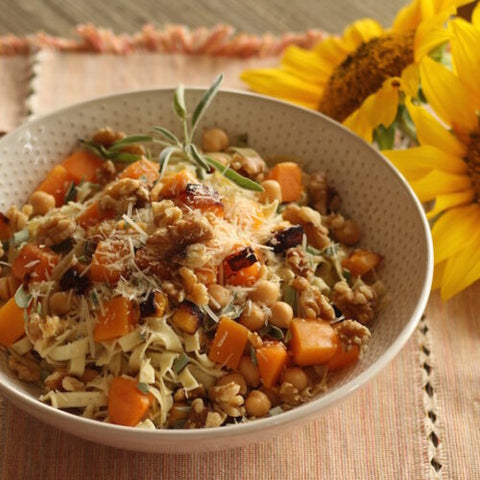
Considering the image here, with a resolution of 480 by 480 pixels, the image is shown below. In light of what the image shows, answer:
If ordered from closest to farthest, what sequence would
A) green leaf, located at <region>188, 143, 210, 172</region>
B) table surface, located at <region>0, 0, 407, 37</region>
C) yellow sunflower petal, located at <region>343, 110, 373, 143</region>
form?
green leaf, located at <region>188, 143, 210, 172</region> < yellow sunflower petal, located at <region>343, 110, 373, 143</region> < table surface, located at <region>0, 0, 407, 37</region>

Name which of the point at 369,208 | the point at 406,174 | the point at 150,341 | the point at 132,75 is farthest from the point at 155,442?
the point at 132,75

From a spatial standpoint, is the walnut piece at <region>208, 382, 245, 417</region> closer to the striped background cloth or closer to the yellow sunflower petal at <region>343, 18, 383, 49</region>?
the striped background cloth

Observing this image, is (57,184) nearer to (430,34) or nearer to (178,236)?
(178,236)

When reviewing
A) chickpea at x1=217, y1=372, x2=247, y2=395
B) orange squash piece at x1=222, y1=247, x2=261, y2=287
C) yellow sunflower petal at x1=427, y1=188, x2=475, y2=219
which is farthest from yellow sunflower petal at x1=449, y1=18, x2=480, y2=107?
chickpea at x1=217, y1=372, x2=247, y2=395

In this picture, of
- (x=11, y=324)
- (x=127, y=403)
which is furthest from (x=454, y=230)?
(x=11, y=324)

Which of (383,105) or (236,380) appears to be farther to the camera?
(383,105)

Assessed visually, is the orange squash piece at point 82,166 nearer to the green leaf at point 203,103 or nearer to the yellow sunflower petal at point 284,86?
the green leaf at point 203,103

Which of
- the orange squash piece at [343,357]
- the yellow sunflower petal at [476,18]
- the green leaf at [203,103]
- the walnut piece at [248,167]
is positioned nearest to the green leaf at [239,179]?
the walnut piece at [248,167]
